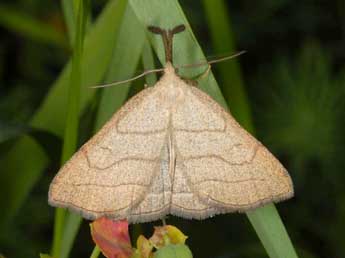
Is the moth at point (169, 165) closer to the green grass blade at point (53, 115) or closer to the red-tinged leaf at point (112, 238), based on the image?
the red-tinged leaf at point (112, 238)

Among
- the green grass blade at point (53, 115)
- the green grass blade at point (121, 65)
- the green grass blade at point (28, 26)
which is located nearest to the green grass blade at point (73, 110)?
the green grass blade at point (121, 65)

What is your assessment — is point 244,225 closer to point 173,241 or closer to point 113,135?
point 113,135

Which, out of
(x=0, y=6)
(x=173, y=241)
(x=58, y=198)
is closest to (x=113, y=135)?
(x=58, y=198)

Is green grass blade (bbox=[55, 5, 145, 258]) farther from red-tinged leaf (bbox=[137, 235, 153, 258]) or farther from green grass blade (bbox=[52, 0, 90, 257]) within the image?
red-tinged leaf (bbox=[137, 235, 153, 258])

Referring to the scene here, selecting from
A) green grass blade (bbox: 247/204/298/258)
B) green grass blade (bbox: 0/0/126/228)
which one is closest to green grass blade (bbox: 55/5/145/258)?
green grass blade (bbox: 0/0/126/228)

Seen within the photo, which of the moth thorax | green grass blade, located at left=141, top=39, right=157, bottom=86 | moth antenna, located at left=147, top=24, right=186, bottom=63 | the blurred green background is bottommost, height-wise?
the blurred green background

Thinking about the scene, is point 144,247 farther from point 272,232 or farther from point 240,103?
point 240,103

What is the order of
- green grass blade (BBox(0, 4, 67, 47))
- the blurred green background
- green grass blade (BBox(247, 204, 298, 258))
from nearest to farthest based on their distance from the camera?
green grass blade (BBox(247, 204, 298, 258)), the blurred green background, green grass blade (BBox(0, 4, 67, 47))

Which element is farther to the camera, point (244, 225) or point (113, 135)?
point (244, 225)
